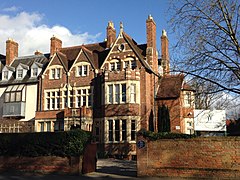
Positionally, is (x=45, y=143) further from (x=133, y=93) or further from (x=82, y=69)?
(x=82, y=69)

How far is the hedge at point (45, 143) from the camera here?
18875 mm

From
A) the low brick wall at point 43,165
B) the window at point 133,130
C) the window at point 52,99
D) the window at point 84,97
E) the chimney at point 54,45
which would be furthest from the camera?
the chimney at point 54,45

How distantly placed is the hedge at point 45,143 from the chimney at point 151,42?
16.3 m

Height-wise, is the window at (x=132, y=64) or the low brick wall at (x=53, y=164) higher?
the window at (x=132, y=64)

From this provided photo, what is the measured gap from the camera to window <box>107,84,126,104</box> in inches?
1272

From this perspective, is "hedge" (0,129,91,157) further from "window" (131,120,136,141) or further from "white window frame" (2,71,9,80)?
"white window frame" (2,71,9,80)

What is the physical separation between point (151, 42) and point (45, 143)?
1864 cm

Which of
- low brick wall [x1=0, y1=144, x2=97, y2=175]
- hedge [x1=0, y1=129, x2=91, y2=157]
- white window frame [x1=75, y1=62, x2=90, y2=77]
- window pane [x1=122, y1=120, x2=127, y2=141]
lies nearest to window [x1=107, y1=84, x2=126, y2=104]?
window pane [x1=122, y1=120, x2=127, y2=141]

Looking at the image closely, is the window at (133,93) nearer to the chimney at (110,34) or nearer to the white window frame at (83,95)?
the white window frame at (83,95)

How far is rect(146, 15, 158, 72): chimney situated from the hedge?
1631 centimetres

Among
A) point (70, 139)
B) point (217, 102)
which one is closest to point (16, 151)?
point (70, 139)

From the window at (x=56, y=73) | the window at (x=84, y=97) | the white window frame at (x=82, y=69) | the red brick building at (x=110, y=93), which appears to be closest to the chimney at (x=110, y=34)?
the red brick building at (x=110, y=93)

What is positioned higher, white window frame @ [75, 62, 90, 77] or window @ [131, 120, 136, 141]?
white window frame @ [75, 62, 90, 77]

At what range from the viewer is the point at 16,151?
20.4m
